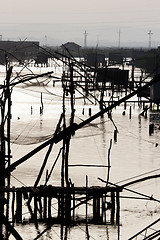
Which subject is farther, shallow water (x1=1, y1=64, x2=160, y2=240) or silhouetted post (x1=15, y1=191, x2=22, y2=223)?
shallow water (x1=1, y1=64, x2=160, y2=240)

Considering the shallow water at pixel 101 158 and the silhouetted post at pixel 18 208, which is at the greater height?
the silhouetted post at pixel 18 208

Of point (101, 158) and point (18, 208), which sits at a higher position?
point (18, 208)

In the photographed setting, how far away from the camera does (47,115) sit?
34.0m

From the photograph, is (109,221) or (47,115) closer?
(109,221)

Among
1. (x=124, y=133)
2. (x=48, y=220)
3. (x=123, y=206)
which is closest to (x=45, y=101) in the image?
(x=124, y=133)

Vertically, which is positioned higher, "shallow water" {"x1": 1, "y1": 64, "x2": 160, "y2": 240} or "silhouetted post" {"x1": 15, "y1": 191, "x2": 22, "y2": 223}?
"silhouetted post" {"x1": 15, "y1": 191, "x2": 22, "y2": 223}

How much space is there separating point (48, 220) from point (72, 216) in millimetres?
1740

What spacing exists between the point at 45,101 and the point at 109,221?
2902cm

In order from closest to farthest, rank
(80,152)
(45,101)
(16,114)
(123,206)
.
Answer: (123,206)
(80,152)
(16,114)
(45,101)

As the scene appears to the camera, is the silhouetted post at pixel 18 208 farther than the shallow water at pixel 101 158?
No

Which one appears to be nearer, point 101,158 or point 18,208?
point 18,208

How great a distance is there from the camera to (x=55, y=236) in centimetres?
Result: 1194

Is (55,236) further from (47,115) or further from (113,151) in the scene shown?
(47,115)

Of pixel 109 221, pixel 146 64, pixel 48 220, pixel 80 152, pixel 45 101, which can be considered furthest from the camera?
pixel 146 64
